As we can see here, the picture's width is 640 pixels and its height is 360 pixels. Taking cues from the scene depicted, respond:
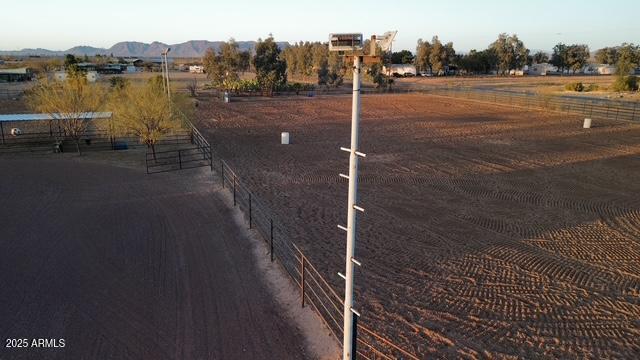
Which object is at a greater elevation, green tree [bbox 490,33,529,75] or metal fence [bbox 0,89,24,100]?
green tree [bbox 490,33,529,75]

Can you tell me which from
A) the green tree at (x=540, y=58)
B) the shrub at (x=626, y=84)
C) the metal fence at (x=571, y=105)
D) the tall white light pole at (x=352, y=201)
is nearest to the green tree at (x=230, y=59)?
the metal fence at (x=571, y=105)

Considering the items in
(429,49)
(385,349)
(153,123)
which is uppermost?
(429,49)

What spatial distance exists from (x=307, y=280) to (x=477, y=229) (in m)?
5.96

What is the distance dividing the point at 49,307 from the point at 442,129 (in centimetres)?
2698

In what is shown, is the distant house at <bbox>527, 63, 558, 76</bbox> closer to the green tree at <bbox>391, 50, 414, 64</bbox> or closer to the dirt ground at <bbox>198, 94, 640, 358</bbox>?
the green tree at <bbox>391, 50, 414, 64</bbox>

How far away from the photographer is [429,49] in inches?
3920

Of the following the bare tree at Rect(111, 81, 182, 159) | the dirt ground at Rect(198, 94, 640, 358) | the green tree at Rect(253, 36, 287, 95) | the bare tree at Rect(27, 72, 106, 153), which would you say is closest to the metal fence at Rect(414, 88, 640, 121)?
the dirt ground at Rect(198, 94, 640, 358)

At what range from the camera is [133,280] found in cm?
963

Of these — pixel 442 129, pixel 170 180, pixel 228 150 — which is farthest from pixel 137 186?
pixel 442 129

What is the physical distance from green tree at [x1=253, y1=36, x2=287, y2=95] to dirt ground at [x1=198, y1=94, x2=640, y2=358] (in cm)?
2804

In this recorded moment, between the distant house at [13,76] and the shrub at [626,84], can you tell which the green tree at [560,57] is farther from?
the distant house at [13,76]

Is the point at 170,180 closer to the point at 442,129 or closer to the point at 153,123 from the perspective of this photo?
the point at 153,123

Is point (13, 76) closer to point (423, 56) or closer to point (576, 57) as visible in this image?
point (423, 56)

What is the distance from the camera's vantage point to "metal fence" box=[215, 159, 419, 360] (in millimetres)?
7492
